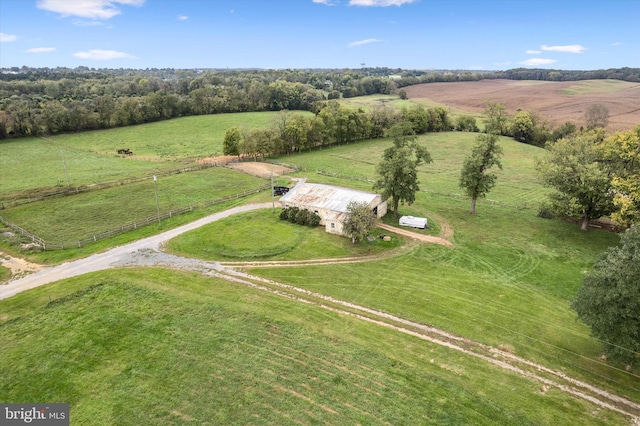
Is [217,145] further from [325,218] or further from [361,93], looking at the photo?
[361,93]

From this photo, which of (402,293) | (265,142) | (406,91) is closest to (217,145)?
(265,142)

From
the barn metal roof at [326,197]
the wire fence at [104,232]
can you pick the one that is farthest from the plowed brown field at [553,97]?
the wire fence at [104,232]

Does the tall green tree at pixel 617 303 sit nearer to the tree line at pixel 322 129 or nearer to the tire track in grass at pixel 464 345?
the tire track in grass at pixel 464 345

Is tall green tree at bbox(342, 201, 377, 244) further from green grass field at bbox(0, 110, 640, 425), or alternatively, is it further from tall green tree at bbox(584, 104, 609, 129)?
tall green tree at bbox(584, 104, 609, 129)

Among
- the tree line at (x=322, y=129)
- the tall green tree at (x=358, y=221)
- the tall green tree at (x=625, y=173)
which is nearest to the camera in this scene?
the tall green tree at (x=625, y=173)

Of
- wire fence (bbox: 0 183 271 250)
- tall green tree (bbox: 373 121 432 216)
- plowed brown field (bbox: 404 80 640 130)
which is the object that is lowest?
wire fence (bbox: 0 183 271 250)

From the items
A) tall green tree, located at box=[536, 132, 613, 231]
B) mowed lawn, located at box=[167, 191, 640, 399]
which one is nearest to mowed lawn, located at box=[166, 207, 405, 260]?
mowed lawn, located at box=[167, 191, 640, 399]
